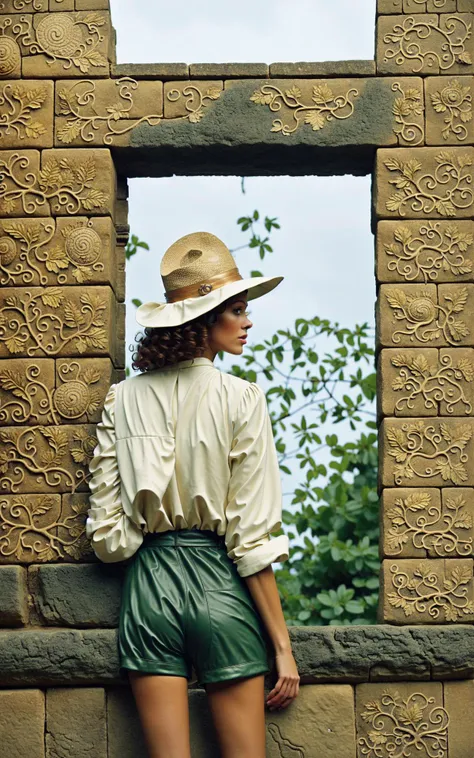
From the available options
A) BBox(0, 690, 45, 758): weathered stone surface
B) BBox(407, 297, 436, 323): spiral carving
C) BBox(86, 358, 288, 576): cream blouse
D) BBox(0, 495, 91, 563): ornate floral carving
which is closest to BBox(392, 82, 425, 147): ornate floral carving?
BBox(407, 297, 436, 323): spiral carving

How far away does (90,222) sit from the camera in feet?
20.7

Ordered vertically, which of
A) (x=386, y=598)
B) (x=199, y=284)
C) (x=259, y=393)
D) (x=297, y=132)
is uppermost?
(x=297, y=132)

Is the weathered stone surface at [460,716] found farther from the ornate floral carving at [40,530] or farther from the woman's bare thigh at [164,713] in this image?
the ornate floral carving at [40,530]

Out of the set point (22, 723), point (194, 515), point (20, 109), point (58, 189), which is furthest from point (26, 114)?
point (22, 723)

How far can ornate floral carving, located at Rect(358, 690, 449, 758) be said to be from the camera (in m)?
5.83

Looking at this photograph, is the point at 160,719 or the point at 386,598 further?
the point at 386,598

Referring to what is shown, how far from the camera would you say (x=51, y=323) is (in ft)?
20.4

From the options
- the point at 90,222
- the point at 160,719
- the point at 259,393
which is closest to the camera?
the point at 160,719

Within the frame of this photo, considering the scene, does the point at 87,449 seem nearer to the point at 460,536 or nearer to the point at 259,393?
the point at 259,393

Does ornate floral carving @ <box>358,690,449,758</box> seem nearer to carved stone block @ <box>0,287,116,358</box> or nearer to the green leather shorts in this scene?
the green leather shorts

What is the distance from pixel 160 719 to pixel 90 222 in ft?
7.29

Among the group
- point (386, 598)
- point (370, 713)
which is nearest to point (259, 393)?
point (386, 598)

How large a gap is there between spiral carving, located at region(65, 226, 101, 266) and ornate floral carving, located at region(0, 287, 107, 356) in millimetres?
151

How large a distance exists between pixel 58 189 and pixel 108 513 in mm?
1554
